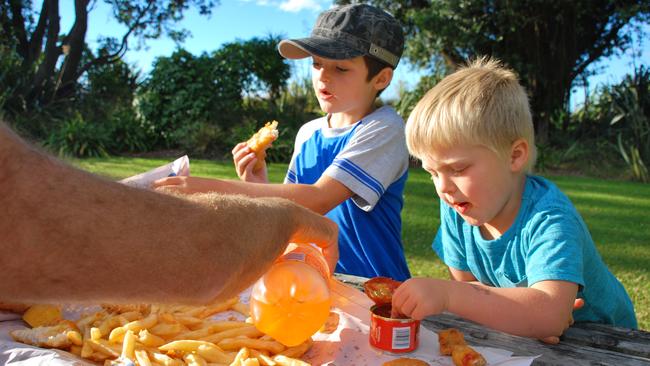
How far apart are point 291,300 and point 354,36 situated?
5.02 ft

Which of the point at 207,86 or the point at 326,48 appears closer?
the point at 326,48

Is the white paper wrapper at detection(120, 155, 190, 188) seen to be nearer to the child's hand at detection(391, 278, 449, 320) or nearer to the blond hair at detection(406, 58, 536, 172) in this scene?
the blond hair at detection(406, 58, 536, 172)

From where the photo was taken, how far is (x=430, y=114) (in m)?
2.17

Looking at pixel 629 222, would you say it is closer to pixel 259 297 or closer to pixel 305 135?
pixel 305 135

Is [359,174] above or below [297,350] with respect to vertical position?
above

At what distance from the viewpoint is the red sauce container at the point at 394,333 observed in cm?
179

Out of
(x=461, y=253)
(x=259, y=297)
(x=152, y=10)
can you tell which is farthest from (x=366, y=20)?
(x=152, y=10)

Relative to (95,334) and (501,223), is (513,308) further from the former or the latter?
(95,334)

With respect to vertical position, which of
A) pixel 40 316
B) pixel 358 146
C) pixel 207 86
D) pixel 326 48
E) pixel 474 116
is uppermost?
pixel 207 86

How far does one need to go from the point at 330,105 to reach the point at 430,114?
866 mm

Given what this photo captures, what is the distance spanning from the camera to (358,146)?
9.46 ft

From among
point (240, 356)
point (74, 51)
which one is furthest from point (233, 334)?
point (74, 51)

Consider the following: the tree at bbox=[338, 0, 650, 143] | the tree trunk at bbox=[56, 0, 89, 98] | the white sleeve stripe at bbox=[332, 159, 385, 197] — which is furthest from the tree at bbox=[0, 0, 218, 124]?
the white sleeve stripe at bbox=[332, 159, 385, 197]

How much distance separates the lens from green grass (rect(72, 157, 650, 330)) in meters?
5.50
